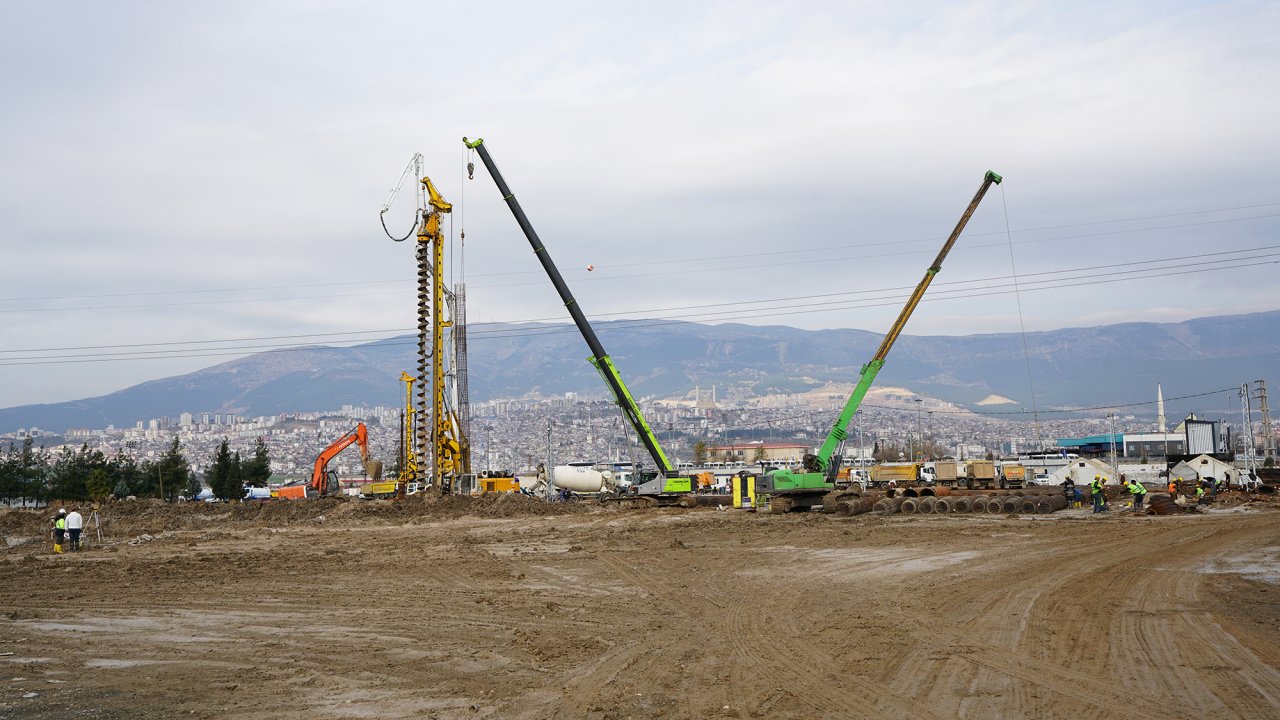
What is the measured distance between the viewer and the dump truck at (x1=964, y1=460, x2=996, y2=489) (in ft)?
226

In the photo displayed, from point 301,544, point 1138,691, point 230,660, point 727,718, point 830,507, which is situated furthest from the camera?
point 830,507

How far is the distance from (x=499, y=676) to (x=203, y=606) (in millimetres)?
9677

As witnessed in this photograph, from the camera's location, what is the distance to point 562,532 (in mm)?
40312

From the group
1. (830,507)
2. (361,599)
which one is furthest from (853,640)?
(830,507)

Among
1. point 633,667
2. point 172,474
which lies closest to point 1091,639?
point 633,667

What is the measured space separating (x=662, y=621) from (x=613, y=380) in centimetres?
3619

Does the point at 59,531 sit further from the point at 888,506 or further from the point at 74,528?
the point at 888,506

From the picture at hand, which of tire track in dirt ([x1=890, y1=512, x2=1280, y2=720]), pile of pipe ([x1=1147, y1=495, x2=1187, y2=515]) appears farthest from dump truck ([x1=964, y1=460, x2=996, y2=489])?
tire track in dirt ([x1=890, y1=512, x2=1280, y2=720])

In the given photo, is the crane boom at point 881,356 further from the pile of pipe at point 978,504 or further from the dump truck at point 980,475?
the dump truck at point 980,475

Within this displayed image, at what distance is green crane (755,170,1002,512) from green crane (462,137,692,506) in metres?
6.01

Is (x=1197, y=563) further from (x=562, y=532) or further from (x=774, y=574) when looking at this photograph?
(x=562, y=532)

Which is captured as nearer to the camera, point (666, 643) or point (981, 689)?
point (981, 689)

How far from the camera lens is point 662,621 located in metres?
17.3

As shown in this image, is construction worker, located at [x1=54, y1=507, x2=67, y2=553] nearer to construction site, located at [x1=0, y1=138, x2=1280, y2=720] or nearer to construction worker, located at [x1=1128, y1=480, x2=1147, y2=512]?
construction site, located at [x1=0, y1=138, x2=1280, y2=720]
